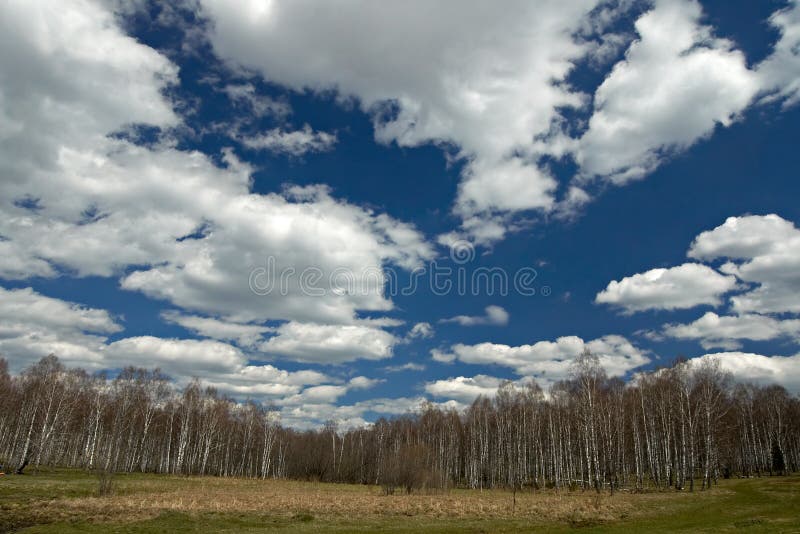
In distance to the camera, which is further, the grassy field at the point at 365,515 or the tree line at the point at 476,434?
the tree line at the point at 476,434

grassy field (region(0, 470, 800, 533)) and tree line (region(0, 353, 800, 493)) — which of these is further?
tree line (region(0, 353, 800, 493))

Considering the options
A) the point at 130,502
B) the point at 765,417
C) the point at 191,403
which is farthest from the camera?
the point at 191,403

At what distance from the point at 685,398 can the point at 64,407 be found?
258 ft

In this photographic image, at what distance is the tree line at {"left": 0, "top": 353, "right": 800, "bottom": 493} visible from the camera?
58375 millimetres

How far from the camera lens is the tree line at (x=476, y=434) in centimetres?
5838

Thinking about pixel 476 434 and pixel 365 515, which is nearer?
pixel 365 515

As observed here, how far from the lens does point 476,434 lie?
9106 centimetres

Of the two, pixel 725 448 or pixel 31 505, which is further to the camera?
pixel 725 448

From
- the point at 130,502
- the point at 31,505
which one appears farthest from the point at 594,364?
the point at 31,505

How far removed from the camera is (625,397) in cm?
7500

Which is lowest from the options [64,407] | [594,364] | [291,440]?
[291,440]

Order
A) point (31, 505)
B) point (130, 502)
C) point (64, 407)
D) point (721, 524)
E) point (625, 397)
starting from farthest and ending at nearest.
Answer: point (625, 397) → point (64, 407) → point (130, 502) → point (31, 505) → point (721, 524)

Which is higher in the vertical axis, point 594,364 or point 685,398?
point 594,364

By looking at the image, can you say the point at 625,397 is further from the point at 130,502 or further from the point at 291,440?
the point at 291,440
